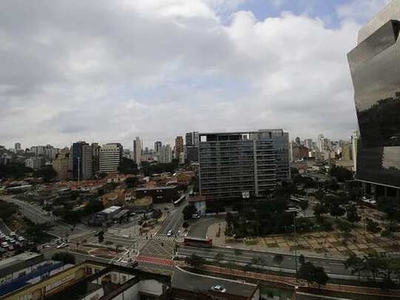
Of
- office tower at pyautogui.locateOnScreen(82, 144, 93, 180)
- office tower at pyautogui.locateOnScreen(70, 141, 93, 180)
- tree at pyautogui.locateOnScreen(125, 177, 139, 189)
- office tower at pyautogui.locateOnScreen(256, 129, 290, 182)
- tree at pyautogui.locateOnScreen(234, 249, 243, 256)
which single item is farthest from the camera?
office tower at pyautogui.locateOnScreen(82, 144, 93, 180)

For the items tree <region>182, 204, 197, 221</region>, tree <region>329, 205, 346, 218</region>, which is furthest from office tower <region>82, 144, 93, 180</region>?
tree <region>329, 205, 346, 218</region>

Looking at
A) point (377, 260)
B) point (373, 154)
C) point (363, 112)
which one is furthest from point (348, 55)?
point (377, 260)

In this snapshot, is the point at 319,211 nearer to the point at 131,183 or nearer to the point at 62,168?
the point at 131,183

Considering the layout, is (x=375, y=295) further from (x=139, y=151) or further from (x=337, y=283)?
(x=139, y=151)

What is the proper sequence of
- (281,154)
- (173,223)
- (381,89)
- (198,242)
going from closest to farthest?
1. (198,242)
2. (381,89)
3. (173,223)
4. (281,154)

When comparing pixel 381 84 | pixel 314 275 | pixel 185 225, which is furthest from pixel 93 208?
pixel 381 84

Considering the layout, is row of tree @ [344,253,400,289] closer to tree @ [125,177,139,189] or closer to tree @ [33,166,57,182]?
tree @ [125,177,139,189]
